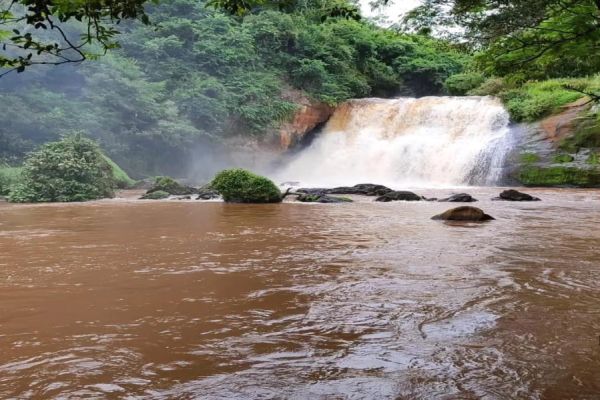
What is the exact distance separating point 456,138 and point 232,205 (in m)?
12.6

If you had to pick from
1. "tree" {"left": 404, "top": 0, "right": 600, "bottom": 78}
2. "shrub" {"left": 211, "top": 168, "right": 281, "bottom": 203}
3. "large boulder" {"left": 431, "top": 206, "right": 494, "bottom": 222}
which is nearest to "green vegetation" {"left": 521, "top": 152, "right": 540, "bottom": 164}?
"shrub" {"left": 211, "top": 168, "right": 281, "bottom": 203}

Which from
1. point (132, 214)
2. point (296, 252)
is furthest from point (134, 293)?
point (132, 214)

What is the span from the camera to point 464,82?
2989 cm

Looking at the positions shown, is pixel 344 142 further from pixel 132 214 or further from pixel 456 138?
pixel 132 214

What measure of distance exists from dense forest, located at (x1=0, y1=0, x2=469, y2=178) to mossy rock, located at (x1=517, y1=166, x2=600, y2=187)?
6606 millimetres

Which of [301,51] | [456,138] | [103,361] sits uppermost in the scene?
[301,51]

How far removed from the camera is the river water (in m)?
2.67

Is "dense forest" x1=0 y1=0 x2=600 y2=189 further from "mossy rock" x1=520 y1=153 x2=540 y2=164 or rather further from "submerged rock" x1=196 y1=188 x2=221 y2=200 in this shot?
"submerged rock" x1=196 y1=188 x2=221 y2=200

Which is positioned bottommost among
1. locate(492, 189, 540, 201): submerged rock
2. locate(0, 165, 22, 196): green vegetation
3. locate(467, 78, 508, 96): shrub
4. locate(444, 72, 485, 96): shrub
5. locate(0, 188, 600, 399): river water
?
locate(0, 188, 600, 399): river water

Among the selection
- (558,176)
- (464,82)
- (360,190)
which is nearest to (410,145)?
(558,176)

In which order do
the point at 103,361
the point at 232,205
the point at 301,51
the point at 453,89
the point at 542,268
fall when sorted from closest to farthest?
the point at 103,361 → the point at 542,268 → the point at 232,205 → the point at 301,51 → the point at 453,89

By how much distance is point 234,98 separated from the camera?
25.5 metres

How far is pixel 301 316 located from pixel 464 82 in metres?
28.6

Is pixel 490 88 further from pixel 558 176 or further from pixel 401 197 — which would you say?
pixel 401 197
